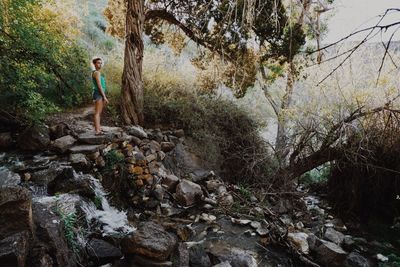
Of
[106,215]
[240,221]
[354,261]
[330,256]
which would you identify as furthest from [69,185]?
[354,261]

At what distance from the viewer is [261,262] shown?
153 inches

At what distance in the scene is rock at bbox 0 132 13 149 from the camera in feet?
16.3

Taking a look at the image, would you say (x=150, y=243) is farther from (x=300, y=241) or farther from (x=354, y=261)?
(x=354, y=261)

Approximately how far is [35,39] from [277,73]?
5.65m

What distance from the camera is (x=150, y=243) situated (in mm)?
3191

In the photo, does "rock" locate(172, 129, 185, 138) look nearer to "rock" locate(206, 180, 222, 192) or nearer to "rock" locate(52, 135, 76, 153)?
"rock" locate(206, 180, 222, 192)

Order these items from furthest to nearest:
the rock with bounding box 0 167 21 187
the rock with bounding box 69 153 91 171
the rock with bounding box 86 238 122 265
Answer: the rock with bounding box 69 153 91 171
the rock with bounding box 0 167 21 187
the rock with bounding box 86 238 122 265

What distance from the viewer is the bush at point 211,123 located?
7.08 m

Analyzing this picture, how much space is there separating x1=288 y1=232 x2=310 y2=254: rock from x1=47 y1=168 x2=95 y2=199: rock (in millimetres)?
2844

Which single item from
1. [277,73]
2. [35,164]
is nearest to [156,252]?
[35,164]

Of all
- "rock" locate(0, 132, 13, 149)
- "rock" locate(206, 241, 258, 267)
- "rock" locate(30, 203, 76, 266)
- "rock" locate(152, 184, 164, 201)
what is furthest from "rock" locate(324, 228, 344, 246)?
"rock" locate(0, 132, 13, 149)

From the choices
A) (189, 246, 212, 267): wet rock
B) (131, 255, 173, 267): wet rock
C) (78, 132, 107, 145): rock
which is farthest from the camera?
(78, 132, 107, 145): rock

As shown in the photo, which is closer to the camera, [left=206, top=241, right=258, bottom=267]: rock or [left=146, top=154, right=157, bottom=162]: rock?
[left=206, top=241, right=258, bottom=267]: rock

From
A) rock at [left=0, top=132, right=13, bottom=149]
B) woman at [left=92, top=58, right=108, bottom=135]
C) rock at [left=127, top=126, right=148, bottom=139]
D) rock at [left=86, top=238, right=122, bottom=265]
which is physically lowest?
rock at [left=86, top=238, right=122, bottom=265]
